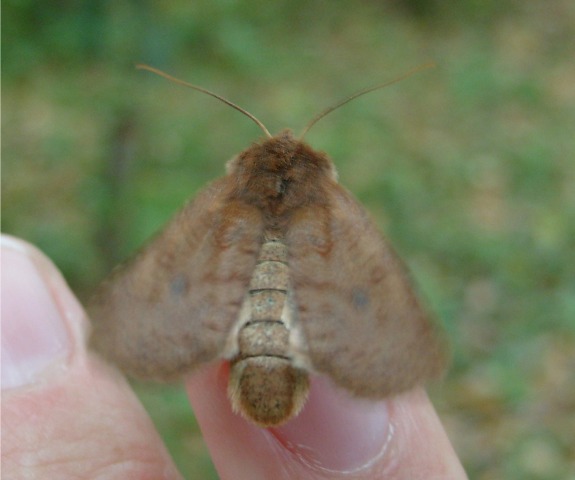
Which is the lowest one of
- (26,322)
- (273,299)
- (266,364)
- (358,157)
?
(358,157)

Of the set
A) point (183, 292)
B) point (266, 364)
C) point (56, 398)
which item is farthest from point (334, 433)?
point (56, 398)

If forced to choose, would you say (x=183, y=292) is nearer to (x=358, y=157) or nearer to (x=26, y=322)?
(x=26, y=322)

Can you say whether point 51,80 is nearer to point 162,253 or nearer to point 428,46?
point 162,253

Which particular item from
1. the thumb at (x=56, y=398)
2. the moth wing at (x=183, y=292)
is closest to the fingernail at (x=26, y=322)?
the thumb at (x=56, y=398)

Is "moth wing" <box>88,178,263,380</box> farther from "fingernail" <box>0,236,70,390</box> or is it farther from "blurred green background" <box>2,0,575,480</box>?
"blurred green background" <box>2,0,575,480</box>

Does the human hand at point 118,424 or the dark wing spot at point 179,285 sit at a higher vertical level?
the dark wing spot at point 179,285

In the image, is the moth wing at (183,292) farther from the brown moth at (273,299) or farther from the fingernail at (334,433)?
the fingernail at (334,433)
